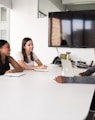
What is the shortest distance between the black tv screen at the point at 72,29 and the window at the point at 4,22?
98cm

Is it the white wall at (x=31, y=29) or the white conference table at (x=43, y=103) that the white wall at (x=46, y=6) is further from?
the white conference table at (x=43, y=103)

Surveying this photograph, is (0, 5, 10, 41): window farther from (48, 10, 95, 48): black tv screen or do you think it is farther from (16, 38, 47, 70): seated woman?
(16, 38, 47, 70): seated woman

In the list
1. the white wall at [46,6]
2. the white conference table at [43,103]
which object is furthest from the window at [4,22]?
the white conference table at [43,103]

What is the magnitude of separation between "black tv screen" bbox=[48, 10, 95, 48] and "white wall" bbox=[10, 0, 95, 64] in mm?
139

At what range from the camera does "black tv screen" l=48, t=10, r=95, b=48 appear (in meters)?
4.05

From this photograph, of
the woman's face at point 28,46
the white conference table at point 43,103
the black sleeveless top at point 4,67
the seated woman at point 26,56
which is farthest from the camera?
the woman's face at point 28,46

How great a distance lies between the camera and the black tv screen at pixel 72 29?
13.3 feet

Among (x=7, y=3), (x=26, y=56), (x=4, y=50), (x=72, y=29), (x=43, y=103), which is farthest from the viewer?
(x=7, y=3)

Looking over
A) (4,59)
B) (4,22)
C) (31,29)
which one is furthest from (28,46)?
(4,22)

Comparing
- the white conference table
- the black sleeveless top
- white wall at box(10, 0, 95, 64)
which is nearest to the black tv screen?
white wall at box(10, 0, 95, 64)

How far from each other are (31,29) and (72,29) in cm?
89

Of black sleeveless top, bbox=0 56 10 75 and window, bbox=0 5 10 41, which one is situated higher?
window, bbox=0 5 10 41

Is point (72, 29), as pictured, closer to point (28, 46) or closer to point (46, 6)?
point (46, 6)

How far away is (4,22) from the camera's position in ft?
15.0
